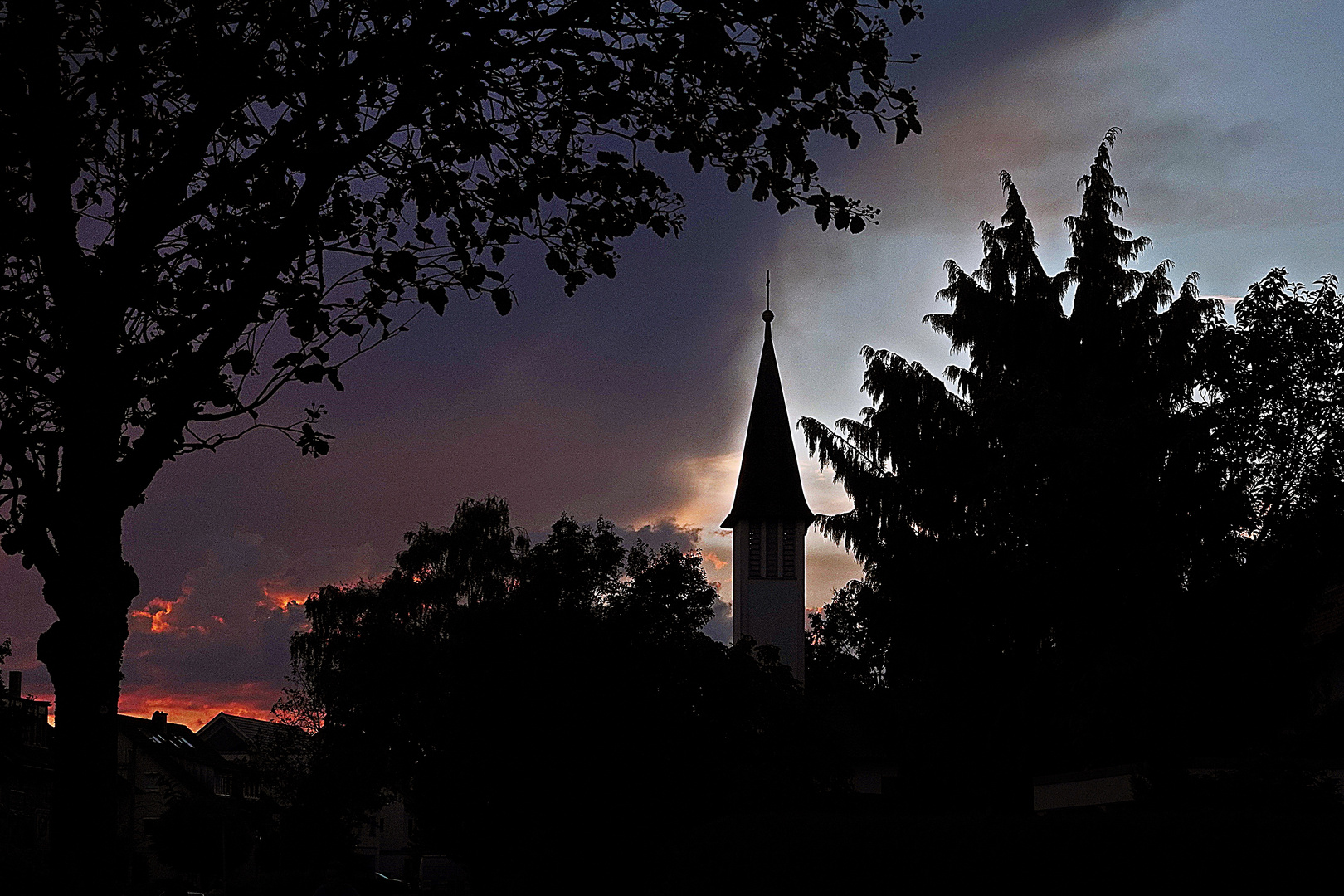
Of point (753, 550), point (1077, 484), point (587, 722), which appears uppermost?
point (753, 550)

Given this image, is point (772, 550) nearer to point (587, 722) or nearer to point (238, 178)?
point (587, 722)

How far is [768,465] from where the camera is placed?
60.8 meters

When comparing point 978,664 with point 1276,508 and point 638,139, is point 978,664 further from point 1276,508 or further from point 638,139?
point 638,139

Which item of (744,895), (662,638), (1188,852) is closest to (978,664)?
Answer: (662,638)

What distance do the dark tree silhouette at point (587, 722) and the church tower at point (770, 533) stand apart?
2460 centimetres

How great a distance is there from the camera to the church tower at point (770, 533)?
58.4m

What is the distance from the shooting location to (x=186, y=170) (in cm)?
933

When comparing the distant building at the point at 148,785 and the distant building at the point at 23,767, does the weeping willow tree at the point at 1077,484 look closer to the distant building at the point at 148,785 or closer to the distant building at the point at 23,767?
the distant building at the point at 23,767

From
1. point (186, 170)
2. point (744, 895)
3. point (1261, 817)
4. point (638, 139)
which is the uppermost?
point (638, 139)

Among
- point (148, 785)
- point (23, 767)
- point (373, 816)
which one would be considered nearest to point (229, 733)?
point (148, 785)

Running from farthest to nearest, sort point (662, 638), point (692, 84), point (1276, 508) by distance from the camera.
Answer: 1. point (662, 638)
2. point (1276, 508)
3. point (692, 84)

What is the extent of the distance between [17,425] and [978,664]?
26.6m

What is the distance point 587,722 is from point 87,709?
61.8 feet

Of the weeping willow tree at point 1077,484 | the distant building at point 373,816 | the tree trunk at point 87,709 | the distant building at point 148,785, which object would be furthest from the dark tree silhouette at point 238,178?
the distant building at point 148,785
